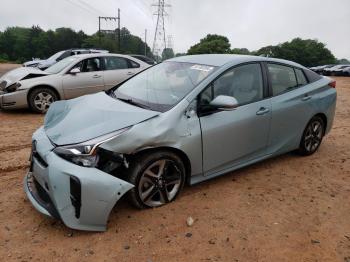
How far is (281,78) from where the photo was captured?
187 inches

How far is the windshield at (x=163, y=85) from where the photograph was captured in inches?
151

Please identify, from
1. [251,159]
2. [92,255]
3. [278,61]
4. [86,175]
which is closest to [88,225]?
[92,255]

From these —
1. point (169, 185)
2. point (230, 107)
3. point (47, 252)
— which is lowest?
point (47, 252)

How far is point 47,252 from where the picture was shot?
117 inches

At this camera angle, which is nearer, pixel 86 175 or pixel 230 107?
pixel 86 175

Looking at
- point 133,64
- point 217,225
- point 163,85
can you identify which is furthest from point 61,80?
point 217,225

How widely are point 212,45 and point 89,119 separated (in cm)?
7986

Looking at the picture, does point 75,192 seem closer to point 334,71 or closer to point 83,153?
point 83,153

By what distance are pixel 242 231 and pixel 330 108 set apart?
9.87ft

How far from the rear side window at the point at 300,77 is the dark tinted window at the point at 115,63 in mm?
5200

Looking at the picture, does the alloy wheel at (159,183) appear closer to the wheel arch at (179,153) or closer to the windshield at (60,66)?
the wheel arch at (179,153)

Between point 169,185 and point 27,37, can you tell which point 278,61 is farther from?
point 27,37

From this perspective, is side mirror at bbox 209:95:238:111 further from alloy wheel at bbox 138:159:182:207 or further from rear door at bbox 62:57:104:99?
rear door at bbox 62:57:104:99

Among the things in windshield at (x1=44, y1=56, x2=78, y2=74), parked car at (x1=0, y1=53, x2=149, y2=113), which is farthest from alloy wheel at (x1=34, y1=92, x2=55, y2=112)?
windshield at (x1=44, y1=56, x2=78, y2=74)
